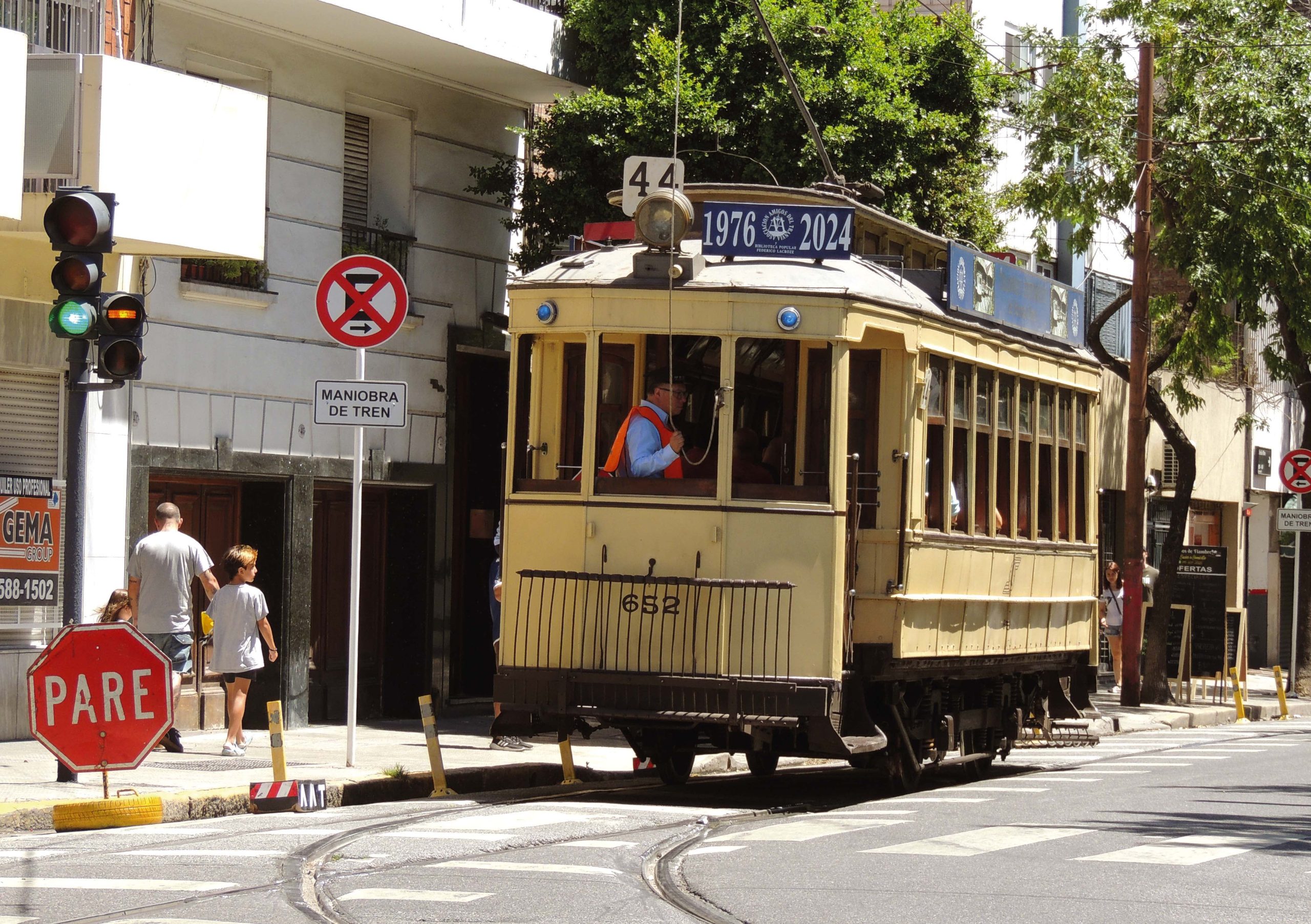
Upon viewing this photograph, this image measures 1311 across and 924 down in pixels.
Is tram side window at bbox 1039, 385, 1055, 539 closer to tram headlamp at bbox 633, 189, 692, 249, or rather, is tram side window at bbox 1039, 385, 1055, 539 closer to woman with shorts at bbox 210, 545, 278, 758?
tram headlamp at bbox 633, 189, 692, 249

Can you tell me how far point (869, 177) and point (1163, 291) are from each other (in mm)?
11979

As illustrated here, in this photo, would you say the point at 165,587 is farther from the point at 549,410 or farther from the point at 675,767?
the point at 675,767

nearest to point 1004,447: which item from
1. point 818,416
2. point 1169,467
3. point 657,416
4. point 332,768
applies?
point 818,416

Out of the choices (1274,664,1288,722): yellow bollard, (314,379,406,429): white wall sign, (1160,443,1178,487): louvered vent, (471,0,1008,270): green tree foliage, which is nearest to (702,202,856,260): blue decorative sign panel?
(314,379,406,429): white wall sign

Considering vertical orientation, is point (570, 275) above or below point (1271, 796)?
above

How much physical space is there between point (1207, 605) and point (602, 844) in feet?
54.3

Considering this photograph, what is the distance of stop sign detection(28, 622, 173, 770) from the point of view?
10.7 m

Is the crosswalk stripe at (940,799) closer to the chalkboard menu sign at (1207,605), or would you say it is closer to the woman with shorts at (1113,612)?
the chalkboard menu sign at (1207,605)

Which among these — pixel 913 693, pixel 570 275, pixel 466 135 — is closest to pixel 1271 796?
pixel 913 693

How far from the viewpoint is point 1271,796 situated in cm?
1274

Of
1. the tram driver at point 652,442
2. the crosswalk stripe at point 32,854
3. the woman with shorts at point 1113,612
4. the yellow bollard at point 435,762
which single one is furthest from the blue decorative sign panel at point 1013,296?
the woman with shorts at point 1113,612

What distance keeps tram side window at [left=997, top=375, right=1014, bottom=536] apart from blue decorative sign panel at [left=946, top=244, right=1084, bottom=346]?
17.6 inches

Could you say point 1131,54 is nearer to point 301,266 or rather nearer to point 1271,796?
point 301,266

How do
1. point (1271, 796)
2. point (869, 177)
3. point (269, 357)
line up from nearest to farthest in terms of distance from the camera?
point (1271, 796)
point (269, 357)
point (869, 177)
